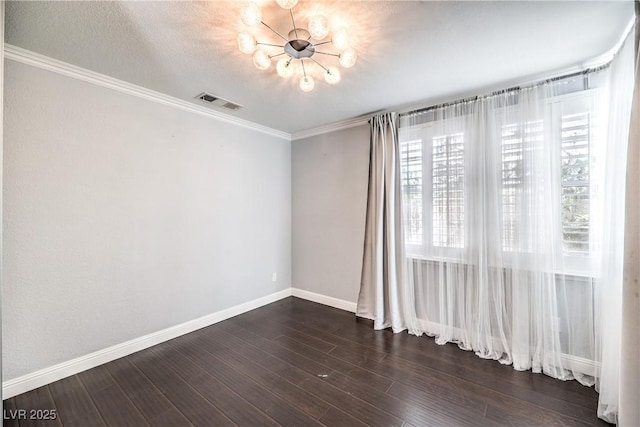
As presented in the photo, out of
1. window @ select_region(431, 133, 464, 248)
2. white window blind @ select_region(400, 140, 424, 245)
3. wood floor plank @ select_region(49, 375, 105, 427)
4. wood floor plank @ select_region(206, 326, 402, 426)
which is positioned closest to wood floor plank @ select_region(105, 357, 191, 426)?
wood floor plank @ select_region(49, 375, 105, 427)

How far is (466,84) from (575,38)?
2.49 ft

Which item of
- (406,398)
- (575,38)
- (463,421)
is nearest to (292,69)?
(575,38)

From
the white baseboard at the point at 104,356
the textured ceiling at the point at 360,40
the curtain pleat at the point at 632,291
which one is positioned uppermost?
the textured ceiling at the point at 360,40

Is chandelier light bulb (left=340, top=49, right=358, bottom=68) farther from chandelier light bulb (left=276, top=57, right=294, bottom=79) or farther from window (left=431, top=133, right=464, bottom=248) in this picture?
window (left=431, top=133, right=464, bottom=248)

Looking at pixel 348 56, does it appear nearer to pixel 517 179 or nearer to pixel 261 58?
pixel 261 58

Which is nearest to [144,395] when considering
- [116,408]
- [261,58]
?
[116,408]

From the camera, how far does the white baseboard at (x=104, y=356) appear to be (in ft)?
6.42

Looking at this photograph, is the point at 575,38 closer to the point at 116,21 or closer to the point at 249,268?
the point at 116,21

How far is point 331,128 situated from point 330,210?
3.70 feet

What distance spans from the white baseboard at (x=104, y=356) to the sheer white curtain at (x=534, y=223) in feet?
8.07

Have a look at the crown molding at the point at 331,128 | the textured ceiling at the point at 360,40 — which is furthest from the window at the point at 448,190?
the crown molding at the point at 331,128

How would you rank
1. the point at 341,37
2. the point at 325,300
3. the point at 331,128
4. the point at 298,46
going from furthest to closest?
the point at 325,300 < the point at 331,128 < the point at 298,46 < the point at 341,37

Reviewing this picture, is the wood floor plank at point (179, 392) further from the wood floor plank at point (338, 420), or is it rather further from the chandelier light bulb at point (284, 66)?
the chandelier light bulb at point (284, 66)

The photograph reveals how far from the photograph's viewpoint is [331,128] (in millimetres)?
3688
